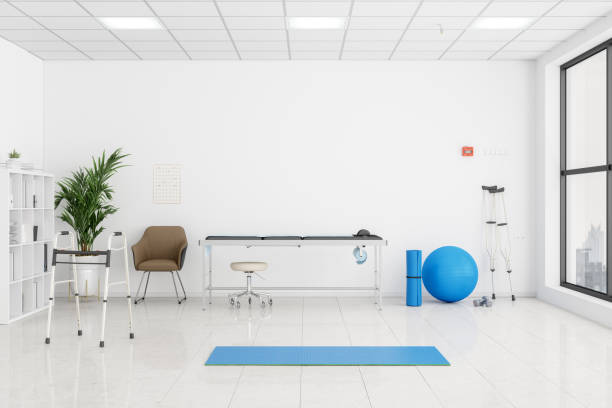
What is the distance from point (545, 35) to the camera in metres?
5.86

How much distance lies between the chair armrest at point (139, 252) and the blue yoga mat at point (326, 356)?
2420mm

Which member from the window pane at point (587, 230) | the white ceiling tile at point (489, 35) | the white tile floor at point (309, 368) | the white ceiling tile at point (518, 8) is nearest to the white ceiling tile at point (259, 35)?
the white ceiling tile at point (489, 35)

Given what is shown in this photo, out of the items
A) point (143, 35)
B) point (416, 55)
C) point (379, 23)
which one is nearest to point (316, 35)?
point (379, 23)

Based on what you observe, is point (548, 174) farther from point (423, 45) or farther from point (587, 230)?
point (423, 45)

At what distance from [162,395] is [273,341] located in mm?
1432

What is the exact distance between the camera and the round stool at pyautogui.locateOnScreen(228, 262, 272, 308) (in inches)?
234

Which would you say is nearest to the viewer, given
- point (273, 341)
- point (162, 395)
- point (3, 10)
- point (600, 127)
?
point (162, 395)

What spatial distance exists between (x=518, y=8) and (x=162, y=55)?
4.21 meters

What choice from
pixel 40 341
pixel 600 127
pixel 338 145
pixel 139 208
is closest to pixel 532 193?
pixel 600 127

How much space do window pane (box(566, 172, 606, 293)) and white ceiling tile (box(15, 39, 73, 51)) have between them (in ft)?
20.8

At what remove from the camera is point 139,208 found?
6.79 metres

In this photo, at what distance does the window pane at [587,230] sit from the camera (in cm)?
564

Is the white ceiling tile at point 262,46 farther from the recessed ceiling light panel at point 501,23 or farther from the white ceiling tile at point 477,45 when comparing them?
the recessed ceiling light panel at point 501,23

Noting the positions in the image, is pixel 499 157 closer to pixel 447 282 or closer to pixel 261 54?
pixel 447 282
